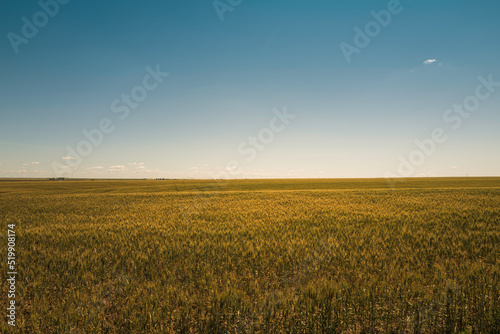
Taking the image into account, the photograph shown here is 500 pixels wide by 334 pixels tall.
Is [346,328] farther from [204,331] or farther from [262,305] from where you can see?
[204,331]

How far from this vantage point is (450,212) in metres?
13.6

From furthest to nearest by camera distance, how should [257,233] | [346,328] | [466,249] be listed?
[257,233] < [466,249] < [346,328]

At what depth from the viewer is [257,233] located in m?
9.71

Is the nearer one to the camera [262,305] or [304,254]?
[262,305]

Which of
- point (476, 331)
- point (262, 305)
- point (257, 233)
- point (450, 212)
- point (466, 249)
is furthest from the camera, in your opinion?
point (450, 212)

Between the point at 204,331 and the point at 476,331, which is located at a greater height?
the point at 476,331

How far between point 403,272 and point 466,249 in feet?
13.8

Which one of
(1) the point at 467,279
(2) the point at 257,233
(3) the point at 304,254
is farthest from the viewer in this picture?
(2) the point at 257,233

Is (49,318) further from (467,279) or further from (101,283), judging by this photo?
(467,279)

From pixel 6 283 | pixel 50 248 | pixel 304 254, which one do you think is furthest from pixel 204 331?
pixel 50 248

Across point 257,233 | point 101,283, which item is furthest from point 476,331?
point 101,283

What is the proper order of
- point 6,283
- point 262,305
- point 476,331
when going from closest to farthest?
1. point 476,331
2. point 262,305
3. point 6,283

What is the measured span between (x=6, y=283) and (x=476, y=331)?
10137 millimetres

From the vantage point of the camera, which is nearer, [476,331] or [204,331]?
[476,331]
